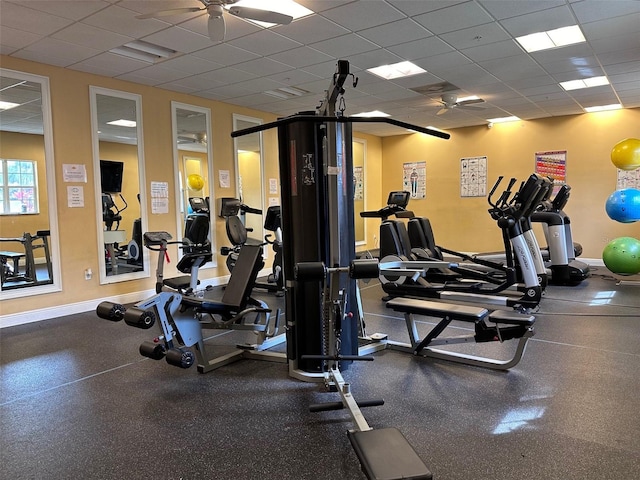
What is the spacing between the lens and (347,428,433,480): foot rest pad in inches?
62.1

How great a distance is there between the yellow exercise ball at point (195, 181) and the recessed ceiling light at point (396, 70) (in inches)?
112

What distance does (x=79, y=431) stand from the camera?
91.0 inches

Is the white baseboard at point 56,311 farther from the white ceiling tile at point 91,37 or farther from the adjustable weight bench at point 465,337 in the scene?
the adjustable weight bench at point 465,337

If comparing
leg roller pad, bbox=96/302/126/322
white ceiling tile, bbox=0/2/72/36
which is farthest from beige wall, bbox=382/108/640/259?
leg roller pad, bbox=96/302/126/322

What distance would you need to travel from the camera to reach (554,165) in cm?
829

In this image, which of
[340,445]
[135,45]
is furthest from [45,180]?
[340,445]

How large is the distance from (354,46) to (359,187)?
18.6 feet

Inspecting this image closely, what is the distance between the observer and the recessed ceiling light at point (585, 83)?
5.79 metres

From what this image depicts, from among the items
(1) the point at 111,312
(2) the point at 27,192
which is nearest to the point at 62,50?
(2) the point at 27,192

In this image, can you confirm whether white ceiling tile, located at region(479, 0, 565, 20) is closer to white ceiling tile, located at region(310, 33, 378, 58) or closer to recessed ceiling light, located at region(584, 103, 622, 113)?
white ceiling tile, located at region(310, 33, 378, 58)

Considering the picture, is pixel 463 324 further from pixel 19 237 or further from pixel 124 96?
pixel 19 237

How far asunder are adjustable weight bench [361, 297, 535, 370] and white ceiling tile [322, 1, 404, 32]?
2353mm

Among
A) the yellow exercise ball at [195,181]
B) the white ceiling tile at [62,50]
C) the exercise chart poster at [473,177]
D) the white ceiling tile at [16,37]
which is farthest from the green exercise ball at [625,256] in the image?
the white ceiling tile at [16,37]

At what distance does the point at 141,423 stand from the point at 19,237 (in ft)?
13.3
